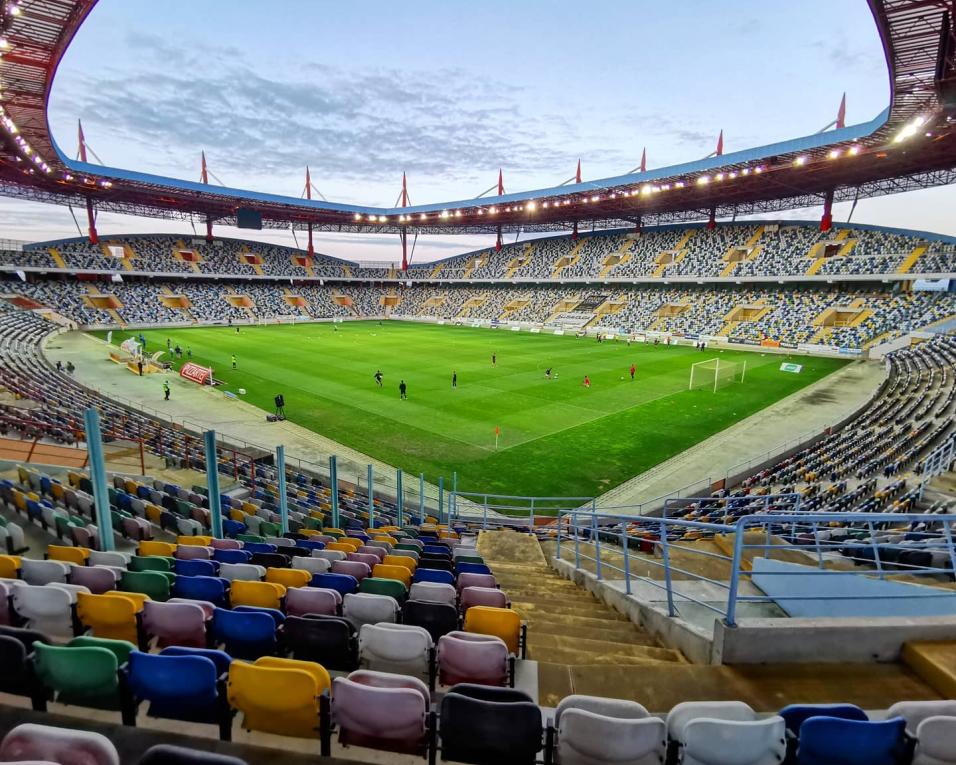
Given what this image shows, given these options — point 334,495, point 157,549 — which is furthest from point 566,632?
point 334,495

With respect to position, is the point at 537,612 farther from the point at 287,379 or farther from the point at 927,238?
the point at 927,238

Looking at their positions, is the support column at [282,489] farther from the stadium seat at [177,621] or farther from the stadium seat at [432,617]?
the stadium seat at [432,617]

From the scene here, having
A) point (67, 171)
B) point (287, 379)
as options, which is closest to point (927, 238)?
point (287, 379)

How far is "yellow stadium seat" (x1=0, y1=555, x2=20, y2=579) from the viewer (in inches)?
223

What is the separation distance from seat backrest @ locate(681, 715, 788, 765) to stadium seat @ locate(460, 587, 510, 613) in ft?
9.11

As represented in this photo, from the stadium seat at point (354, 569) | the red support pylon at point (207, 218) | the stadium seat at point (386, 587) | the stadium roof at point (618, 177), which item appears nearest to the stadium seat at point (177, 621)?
the stadium seat at point (386, 587)

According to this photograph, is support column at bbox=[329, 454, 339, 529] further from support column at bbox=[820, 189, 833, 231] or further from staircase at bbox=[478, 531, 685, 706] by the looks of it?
support column at bbox=[820, 189, 833, 231]

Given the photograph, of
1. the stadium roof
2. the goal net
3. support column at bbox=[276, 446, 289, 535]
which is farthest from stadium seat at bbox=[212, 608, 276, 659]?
the goal net

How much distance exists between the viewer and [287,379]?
3400 cm

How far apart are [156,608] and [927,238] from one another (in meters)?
70.2

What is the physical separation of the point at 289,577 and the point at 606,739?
4064mm

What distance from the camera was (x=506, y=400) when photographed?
29109 millimetres

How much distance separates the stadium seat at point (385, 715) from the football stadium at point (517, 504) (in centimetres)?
2

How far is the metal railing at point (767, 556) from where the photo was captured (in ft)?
14.1
